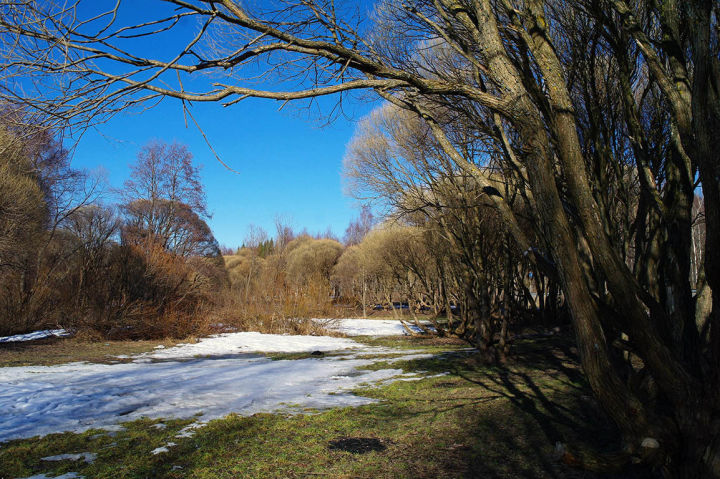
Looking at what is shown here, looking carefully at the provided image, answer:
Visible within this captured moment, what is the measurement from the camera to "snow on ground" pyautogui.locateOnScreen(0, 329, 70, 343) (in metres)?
11.6

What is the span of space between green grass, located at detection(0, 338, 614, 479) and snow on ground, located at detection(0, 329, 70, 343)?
1025 centimetres

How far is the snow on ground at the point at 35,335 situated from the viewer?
11.6 m

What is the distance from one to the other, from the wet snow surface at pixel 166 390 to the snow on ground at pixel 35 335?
4809 millimetres

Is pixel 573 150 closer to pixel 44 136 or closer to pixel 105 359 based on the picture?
pixel 44 136

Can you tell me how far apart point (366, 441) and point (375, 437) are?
14 cm

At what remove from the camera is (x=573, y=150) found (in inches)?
116

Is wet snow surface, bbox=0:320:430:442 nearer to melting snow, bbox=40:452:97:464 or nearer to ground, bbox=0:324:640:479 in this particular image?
ground, bbox=0:324:640:479

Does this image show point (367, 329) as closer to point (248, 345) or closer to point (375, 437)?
point (248, 345)

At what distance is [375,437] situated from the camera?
3875 millimetres

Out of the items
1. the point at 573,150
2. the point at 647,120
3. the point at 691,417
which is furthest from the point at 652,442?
the point at 647,120

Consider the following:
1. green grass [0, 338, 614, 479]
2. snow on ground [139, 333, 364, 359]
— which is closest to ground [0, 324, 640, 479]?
green grass [0, 338, 614, 479]

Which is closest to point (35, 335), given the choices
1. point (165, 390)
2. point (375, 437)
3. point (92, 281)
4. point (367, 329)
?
point (92, 281)

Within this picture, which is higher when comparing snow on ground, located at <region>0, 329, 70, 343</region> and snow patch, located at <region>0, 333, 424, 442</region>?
snow on ground, located at <region>0, 329, 70, 343</region>

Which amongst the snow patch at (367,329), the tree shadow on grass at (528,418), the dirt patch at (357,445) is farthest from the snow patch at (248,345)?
the dirt patch at (357,445)
